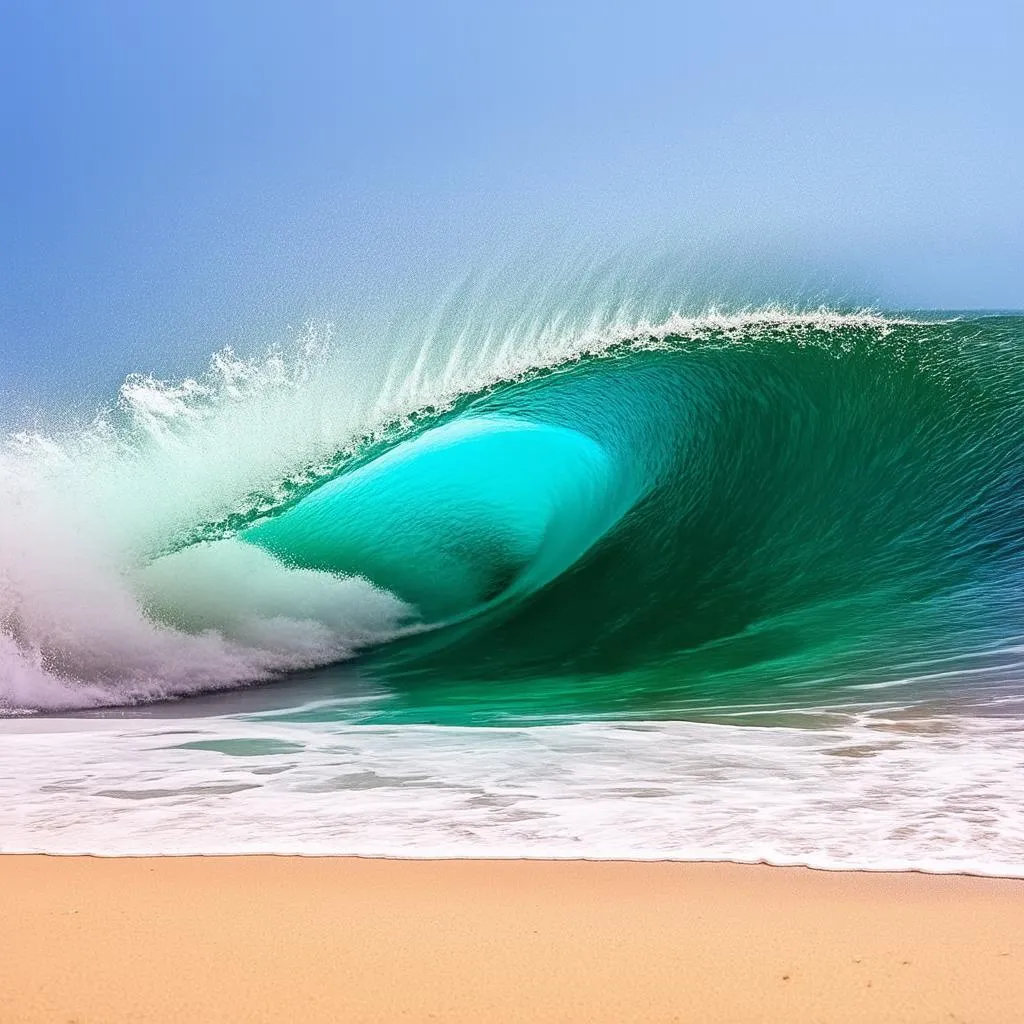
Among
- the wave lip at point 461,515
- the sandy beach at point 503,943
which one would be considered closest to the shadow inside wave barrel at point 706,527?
the wave lip at point 461,515

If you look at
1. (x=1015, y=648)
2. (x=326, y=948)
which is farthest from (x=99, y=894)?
(x=1015, y=648)

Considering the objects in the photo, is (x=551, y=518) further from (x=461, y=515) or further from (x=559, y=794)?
(x=559, y=794)

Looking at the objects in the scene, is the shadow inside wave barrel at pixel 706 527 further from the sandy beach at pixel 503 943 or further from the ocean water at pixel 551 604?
the sandy beach at pixel 503 943

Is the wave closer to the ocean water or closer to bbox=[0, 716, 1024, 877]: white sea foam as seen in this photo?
the ocean water

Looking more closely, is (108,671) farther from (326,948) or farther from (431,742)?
(326,948)

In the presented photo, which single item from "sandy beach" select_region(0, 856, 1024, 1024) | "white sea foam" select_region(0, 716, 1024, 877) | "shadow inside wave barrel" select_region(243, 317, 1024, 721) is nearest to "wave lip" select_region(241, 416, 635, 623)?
"shadow inside wave barrel" select_region(243, 317, 1024, 721)

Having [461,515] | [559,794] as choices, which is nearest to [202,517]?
[461,515]
